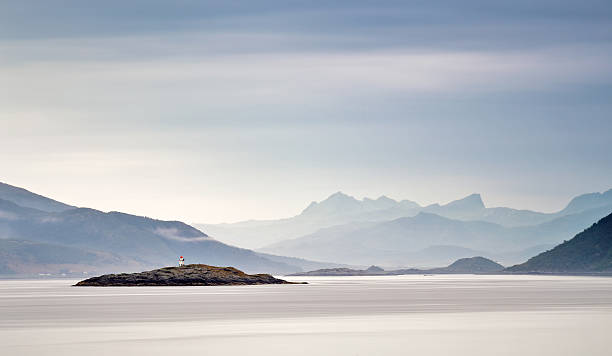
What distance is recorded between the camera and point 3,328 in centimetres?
6081

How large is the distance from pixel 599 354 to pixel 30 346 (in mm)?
25510

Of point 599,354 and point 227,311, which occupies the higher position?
point 227,311

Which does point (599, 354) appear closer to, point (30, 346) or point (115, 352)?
point (115, 352)

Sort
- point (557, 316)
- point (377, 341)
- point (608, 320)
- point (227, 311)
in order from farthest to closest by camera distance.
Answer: point (227, 311)
point (557, 316)
point (608, 320)
point (377, 341)

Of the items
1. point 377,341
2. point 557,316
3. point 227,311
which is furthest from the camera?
point 227,311

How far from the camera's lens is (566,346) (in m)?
48.0

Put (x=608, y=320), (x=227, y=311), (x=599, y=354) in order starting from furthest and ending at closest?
(x=227, y=311), (x=608, y=320), (x=599, y=354)

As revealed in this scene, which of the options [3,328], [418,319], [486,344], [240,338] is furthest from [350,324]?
[3,328]

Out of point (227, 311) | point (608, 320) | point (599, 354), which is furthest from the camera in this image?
point (227, 311)

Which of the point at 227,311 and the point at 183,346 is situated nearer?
the point at 183,346

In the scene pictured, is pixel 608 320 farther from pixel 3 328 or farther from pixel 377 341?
pixel 3 328

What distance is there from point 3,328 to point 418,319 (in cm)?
2658

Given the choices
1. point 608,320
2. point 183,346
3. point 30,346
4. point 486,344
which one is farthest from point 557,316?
point 30,346

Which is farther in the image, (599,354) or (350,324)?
(350,324)
